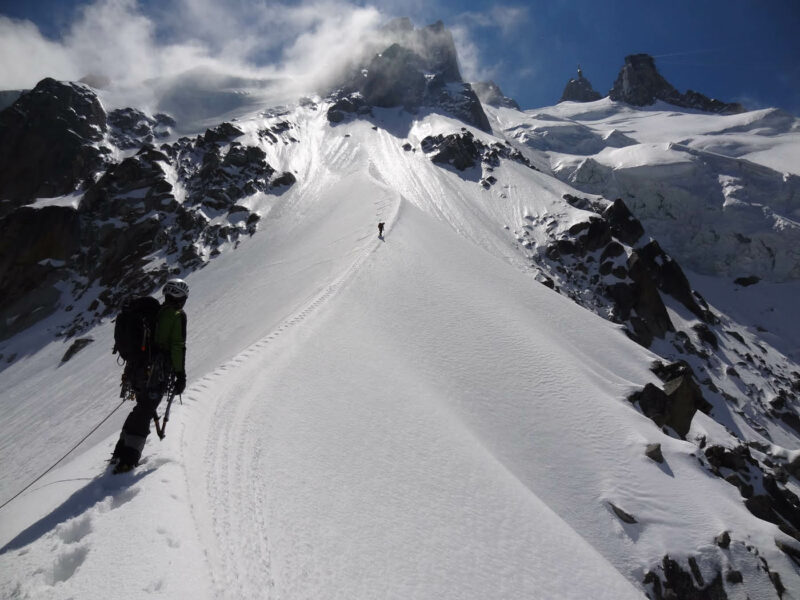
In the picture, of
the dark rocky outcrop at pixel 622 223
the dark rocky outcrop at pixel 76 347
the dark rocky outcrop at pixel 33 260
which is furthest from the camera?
the dark rocky outcrop at pixel 622 223

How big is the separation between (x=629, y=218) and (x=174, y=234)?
64.2m

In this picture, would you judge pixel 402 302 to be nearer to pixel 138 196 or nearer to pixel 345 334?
pixel 345 334

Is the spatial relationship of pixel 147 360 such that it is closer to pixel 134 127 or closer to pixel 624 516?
pixel 624 516

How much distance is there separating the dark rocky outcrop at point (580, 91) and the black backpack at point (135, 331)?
214 meters

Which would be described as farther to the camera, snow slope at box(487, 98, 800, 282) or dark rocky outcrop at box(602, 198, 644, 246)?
snow slope at box(487, 98, 800, 282)

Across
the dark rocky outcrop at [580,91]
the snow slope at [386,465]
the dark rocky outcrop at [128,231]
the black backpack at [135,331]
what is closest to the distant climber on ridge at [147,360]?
the black backpack at [135,331]

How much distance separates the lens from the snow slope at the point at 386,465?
4520 millimetres

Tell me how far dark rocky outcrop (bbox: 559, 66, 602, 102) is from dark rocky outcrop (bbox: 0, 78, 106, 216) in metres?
180

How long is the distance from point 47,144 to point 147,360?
298 feet

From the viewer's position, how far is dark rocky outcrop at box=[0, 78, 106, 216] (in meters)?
69.4

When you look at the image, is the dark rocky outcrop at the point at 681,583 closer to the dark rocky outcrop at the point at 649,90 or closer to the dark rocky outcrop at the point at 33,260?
the dark rocky outcrop at the point at 33,260

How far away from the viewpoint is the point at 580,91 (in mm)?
186750

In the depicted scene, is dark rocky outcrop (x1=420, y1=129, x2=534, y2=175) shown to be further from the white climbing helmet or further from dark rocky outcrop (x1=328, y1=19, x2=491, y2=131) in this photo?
the white climbing helmet

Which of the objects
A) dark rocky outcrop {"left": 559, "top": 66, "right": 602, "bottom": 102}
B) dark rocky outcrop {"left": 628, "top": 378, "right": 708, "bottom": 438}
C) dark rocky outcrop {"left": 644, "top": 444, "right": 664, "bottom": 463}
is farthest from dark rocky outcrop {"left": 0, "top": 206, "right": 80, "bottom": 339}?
dark rocky outcrop {"left": 559, "top": 66, "right": 602, "bottom": 102}
